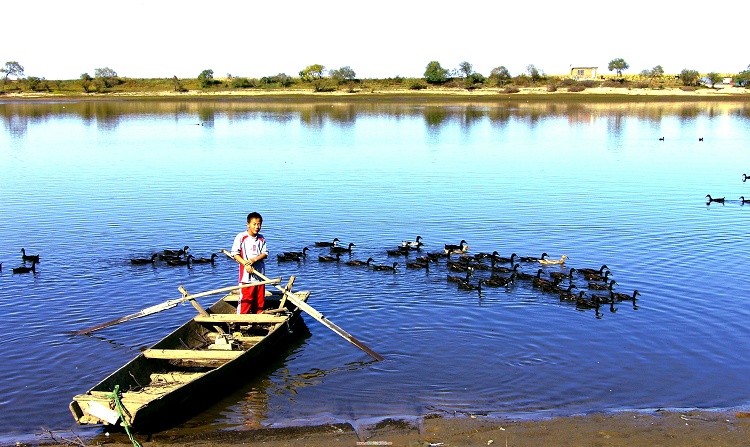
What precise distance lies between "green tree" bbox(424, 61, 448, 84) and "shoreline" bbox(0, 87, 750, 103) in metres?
6.43

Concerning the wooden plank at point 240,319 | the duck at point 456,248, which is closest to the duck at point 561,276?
the duck at point 456,248

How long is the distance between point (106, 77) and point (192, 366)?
124m

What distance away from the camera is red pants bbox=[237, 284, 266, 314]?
1390 centimetres

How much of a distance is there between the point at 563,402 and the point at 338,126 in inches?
1923

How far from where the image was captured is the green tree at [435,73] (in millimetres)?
112506

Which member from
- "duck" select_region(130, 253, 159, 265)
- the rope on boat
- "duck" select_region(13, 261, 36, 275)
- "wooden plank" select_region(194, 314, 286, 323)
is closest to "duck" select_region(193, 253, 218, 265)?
"duck" select_region(130, 253, 159, 265)

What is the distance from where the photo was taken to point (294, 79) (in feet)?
405

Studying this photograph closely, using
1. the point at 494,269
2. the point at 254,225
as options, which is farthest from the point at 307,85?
the point at 254,225

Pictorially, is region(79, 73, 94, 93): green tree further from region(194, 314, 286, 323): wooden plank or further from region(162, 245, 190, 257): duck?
region(194, 314, 286, 323): wooden plank

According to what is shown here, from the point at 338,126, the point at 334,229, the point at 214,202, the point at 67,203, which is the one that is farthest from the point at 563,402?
the point at 338,126

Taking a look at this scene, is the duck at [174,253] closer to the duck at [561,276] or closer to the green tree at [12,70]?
the duck at [561,276]

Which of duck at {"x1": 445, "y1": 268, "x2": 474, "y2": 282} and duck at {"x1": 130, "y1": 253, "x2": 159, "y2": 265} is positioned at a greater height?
duck at {"x1": 130, "y1": 253, "x2": 159, "y2": 265}

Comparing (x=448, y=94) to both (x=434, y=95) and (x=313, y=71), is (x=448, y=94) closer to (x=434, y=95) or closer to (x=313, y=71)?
(x=434, y=95)

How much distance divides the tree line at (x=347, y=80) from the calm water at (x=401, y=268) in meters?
65.9
